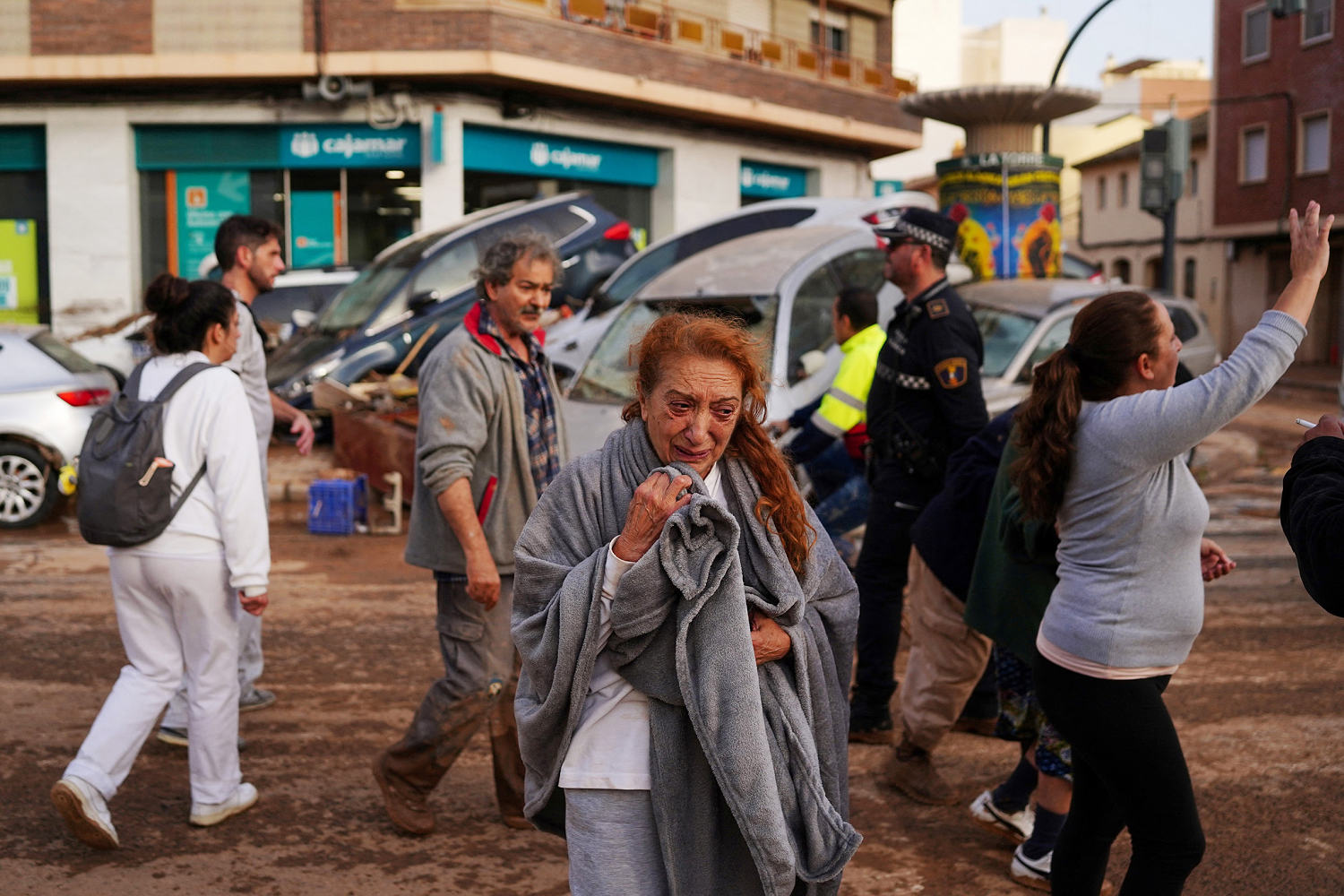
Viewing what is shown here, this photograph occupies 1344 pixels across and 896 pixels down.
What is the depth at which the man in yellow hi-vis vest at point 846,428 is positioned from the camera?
6.48 m

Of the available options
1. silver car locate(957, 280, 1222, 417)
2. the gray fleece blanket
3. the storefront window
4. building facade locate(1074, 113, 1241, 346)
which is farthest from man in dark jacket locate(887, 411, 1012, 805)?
building facade locate(1074, 113, 1241, 346)

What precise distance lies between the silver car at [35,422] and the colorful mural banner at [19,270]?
499 inches

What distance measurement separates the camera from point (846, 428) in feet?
21.2

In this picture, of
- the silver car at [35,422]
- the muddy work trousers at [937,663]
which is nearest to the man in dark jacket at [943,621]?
the muddy work trousers at [937,663]

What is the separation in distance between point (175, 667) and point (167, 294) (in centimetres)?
127

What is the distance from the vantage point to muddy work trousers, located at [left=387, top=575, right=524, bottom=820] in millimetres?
4520

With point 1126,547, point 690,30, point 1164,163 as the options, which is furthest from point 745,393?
point 690,30

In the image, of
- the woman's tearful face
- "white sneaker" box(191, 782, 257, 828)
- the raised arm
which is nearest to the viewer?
the woman's tearful face

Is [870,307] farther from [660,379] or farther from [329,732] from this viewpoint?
[660,379]

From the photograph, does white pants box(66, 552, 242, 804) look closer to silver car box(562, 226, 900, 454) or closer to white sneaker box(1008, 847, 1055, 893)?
white sneaker box(1008, 847, 1055, 893)

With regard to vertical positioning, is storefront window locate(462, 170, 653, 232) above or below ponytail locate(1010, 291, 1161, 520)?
above

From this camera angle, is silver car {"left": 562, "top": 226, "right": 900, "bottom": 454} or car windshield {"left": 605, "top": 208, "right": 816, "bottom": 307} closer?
silver car {"left": 562, "top": 226, "right": 900, "bottom": 454}

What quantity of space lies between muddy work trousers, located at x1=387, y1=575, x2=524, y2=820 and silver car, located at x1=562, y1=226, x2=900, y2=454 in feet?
14.2

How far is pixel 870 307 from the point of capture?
676 cm
